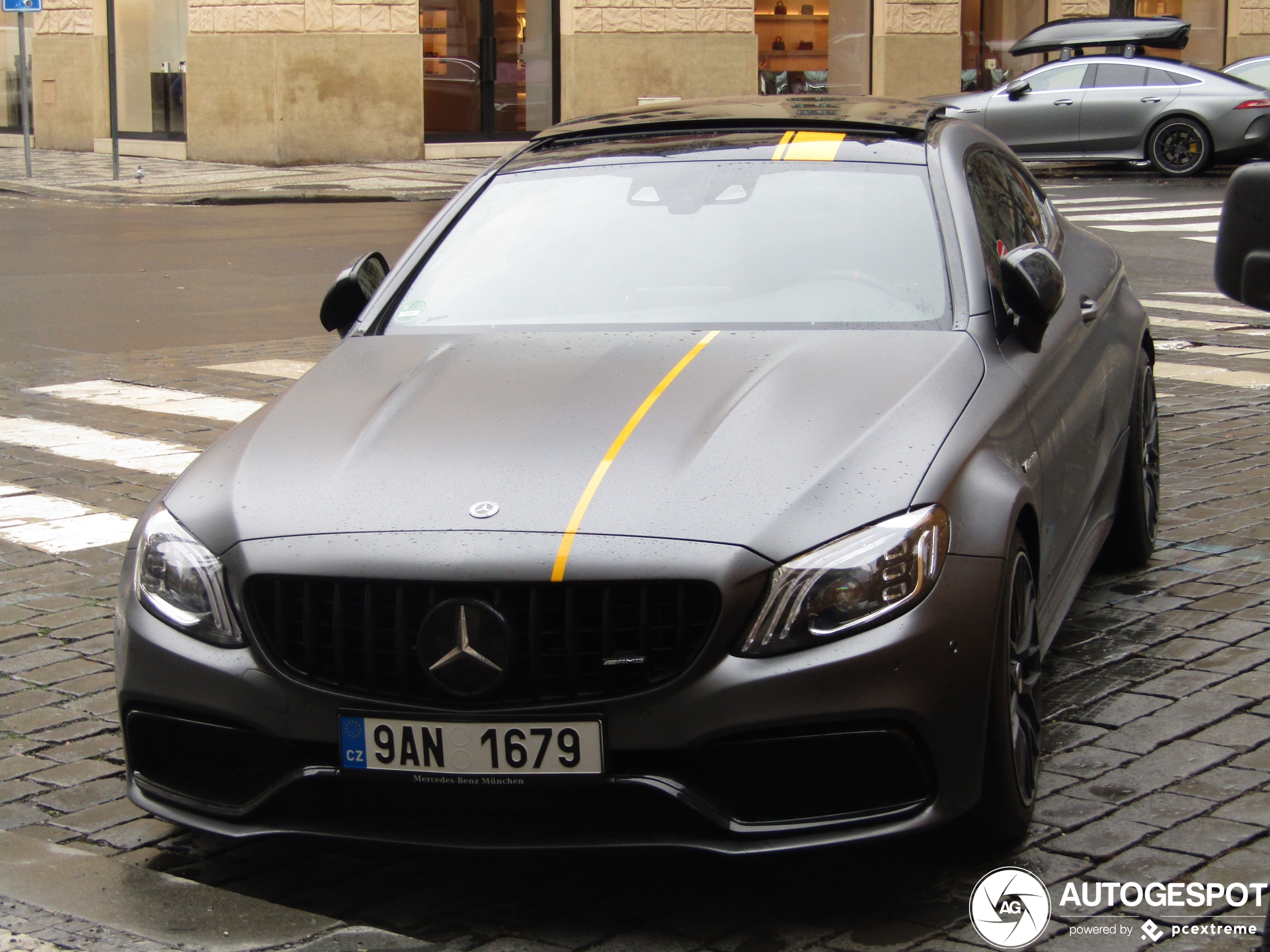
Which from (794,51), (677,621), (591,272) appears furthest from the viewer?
(794,51)

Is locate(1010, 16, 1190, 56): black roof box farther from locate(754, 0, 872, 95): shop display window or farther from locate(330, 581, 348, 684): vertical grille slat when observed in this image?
locate(330, 581, 348, 684): vertical grille slat

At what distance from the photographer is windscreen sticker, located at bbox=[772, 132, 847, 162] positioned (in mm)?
4688

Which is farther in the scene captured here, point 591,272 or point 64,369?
point 64,369

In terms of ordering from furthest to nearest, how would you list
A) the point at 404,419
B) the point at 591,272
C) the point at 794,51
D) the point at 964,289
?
the point at 794,51 < the point at 591,272 < the point at 964,289 < the point at 404,419

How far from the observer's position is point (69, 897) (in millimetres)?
3350

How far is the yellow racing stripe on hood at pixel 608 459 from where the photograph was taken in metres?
3.10

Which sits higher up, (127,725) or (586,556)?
(586,556)

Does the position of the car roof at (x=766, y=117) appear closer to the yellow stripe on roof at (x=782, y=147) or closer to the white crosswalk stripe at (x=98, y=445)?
the yellow stripe on roof at (x=782, y=147)

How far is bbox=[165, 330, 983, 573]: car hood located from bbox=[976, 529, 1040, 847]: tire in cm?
36

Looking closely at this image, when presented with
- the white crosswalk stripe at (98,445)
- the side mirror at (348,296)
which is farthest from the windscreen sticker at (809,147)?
the white crosswalk stripe at (98,445)

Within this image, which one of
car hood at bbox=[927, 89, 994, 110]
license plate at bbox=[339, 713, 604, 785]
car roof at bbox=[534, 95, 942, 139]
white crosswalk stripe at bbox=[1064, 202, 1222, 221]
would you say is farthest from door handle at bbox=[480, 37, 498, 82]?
license plate at bbox=[339, 713, 604, 785]

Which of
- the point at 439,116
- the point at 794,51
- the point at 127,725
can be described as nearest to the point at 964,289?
the point at 127,725

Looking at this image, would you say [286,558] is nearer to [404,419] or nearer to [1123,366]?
[404,419]

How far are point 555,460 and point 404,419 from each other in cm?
46
